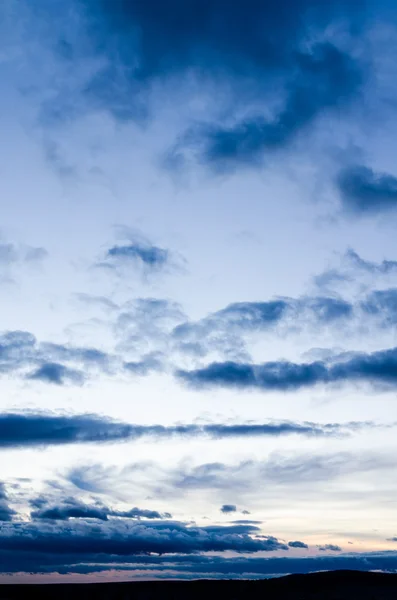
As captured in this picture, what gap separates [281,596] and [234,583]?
9723mm

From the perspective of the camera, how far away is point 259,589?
12225cm

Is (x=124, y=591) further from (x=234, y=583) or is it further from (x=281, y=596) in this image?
(x=281, y=596)

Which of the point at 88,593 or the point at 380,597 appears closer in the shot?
the point at 380,597

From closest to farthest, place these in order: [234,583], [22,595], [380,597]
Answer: [380,597] → [234,583] → [22,595]

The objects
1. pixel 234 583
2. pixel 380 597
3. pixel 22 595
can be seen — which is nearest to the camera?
pixel 380 597

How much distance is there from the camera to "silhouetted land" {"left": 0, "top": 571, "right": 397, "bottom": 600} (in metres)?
120

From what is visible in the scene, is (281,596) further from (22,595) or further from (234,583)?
(22,595)

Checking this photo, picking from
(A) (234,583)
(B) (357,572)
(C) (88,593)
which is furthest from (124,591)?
(B) (357,572)

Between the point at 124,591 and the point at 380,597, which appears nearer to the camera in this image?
the point at 380,597

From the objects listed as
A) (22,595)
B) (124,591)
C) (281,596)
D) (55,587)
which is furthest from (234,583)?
(22,595)

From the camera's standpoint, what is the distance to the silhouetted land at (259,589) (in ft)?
393

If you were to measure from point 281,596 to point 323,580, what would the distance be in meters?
8.87

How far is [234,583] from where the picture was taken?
126 meters

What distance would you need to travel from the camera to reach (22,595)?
440ft
